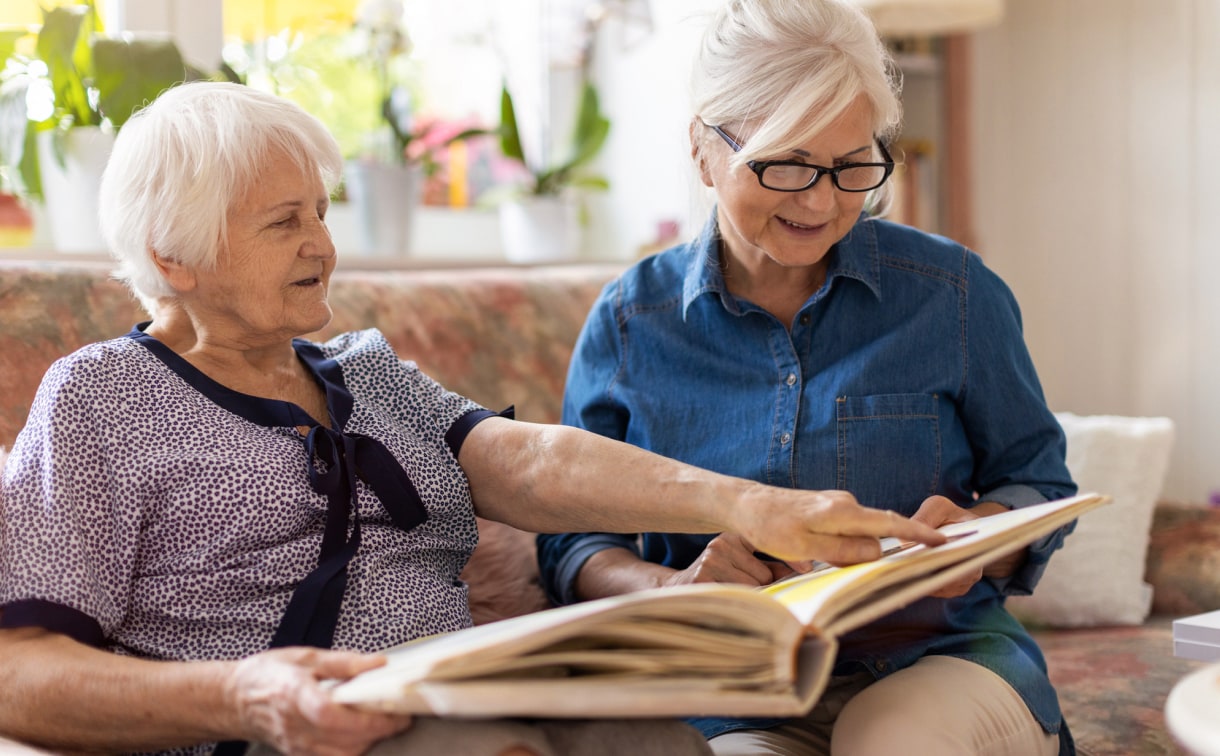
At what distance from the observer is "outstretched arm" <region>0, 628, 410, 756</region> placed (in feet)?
2.82

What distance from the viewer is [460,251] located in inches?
118

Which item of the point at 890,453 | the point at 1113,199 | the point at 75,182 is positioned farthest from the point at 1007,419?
the point at 1113,199

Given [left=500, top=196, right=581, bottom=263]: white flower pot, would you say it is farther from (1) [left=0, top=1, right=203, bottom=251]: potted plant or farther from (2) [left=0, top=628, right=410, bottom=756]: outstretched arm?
(2) [left=0, top=628, right=410, bottom=756]: outstretched arm

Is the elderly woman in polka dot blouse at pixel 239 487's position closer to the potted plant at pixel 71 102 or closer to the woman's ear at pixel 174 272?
the woman's ear at pixel 174 272

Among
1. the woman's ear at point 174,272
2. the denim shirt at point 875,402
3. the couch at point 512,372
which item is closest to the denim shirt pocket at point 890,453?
the denim shirt at point 875,402

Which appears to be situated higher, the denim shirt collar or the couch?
the denim shirt collar

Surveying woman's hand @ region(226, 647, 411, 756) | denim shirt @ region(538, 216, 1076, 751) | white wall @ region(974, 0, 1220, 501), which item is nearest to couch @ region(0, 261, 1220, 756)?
denim shirt @ region(538, 216, 1076, 751)

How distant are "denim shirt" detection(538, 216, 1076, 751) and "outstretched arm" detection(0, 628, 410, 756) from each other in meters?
0.56

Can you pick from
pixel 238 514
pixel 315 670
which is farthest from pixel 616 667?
pixel 238 514

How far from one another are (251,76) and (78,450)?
1.75m

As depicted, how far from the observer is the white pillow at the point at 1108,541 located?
189 centimetres

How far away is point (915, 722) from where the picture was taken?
1116 mm

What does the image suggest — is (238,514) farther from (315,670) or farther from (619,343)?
(619,343)

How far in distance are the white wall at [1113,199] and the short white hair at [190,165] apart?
2.73 metres
